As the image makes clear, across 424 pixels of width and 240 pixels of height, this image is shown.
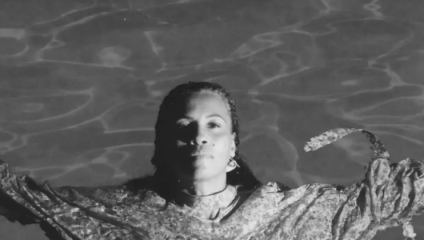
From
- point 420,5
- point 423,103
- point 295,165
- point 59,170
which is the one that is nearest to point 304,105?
point 295,165

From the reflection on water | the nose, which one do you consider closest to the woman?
the nose

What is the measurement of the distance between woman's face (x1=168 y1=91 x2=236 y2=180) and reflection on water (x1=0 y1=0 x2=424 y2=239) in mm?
709

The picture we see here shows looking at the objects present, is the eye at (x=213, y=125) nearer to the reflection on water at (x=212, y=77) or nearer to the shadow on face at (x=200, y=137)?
the shadow on face at (x=200, y=137)

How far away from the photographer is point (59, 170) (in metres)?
3.00

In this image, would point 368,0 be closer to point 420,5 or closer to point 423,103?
point 420,5

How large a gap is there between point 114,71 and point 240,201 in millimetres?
1009

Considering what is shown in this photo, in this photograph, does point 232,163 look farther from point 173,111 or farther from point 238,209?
point 173,111

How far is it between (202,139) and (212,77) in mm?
862

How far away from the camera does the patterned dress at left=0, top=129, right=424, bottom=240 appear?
2.21 meters

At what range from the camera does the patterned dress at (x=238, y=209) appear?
7.27 feet

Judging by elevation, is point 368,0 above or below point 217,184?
above

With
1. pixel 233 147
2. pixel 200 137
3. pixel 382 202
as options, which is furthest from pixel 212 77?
pixel 382 202

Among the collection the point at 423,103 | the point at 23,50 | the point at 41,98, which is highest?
the point at 23,50

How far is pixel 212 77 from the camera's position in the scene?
3080mm
